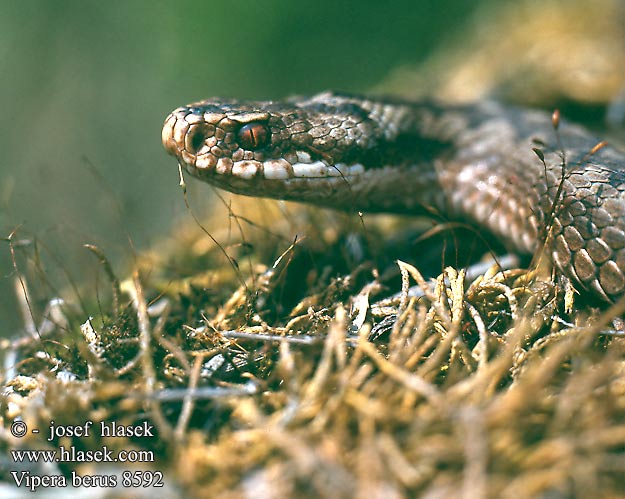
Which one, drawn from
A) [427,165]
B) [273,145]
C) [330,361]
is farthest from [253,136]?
[330,361]

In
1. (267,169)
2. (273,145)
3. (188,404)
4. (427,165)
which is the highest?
(273,145)

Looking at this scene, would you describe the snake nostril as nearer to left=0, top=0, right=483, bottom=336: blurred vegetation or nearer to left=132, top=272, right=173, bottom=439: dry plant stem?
left=132, top=272, right=173, bottom=439: dry plant stem

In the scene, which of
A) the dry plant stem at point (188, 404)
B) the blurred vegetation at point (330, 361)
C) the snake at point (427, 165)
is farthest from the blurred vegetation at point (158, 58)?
the dry plant stem at point (188, 404)

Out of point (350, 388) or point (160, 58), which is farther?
point (160, 58)

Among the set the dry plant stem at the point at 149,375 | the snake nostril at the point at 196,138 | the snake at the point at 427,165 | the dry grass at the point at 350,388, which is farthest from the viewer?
the snake nostril at the point at 196,138

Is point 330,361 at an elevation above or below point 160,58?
below

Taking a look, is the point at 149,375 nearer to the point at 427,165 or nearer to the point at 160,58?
the point at 427,165

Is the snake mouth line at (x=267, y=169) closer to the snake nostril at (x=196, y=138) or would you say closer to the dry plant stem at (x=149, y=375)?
the snake nostril at (x=196, y=138)

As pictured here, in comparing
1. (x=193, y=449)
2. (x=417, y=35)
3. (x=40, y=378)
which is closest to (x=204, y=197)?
(x=40, y=378)
